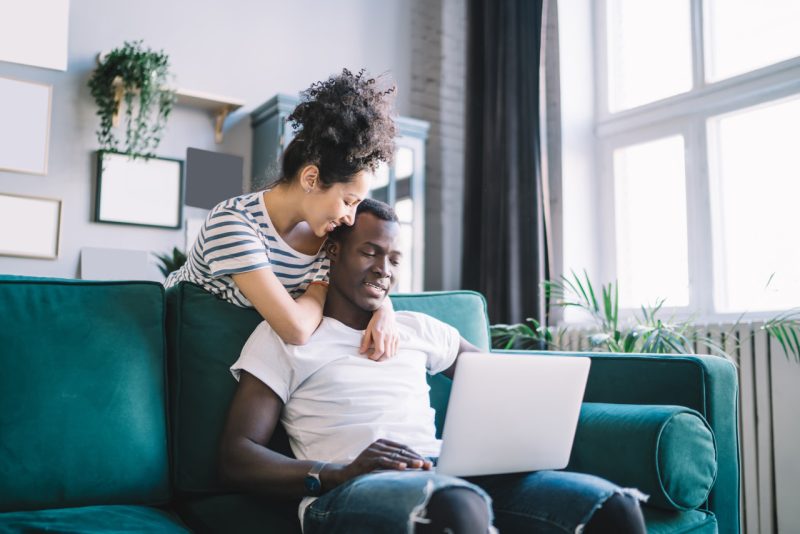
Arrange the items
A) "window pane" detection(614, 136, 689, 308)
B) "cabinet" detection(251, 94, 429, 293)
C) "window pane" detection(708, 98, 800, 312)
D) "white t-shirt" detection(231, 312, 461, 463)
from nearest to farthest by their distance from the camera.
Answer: "white t-shirt" detection(231, 312, 461, 463)
"window pane" detection(708, 98, 800, 312)
"window pane" detection(614, 136, 689, 308)
"cabinet" detection(251, 94, 429, 293)

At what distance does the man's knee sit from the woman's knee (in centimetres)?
25

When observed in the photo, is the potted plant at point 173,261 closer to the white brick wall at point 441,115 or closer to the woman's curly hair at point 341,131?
the white brick wall at point 441,115

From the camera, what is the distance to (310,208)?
157 centimetres

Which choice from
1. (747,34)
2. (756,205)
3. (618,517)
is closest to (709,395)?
(618,517)

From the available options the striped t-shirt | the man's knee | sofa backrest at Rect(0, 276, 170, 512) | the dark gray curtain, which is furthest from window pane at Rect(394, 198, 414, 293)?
the man's knee

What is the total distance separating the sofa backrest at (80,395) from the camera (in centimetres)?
128

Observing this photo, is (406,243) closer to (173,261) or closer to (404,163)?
(404,163)

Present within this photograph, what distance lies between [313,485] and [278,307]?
36cm

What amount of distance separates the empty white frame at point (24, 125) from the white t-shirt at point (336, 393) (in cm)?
212

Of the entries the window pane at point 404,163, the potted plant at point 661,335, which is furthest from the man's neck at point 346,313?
the window pane at point 404,163

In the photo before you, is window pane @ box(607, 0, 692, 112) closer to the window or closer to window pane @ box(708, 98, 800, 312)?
the window

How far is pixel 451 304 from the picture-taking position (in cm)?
189

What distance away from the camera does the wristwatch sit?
1.17m

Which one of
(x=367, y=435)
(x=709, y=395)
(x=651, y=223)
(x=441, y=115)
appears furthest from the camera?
(x=441, y=115)
